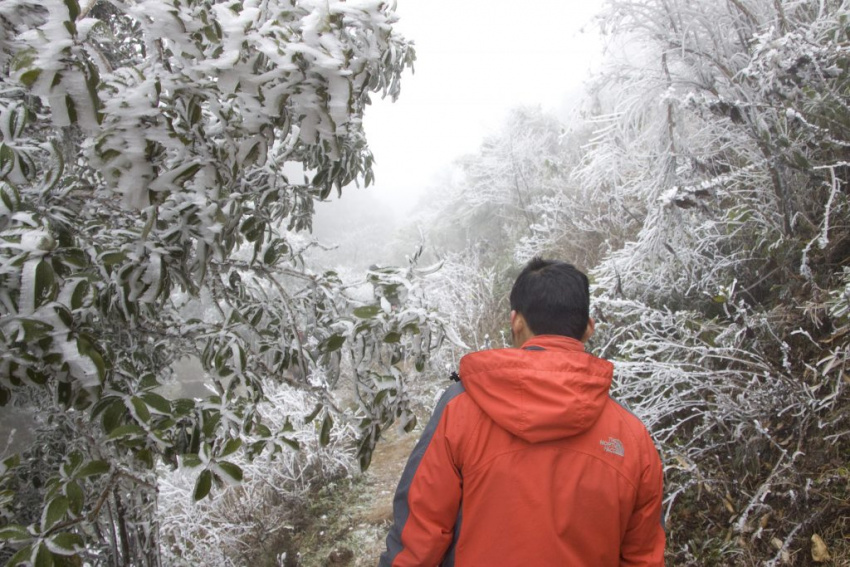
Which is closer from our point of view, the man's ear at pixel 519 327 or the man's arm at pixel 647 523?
the man's arm at pixel 647 523

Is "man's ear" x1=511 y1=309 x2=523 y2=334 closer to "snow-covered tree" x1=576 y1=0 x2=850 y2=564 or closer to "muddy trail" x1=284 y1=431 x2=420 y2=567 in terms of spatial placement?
"snow-covered tree" x1=576 y1=0 x2=850 y2=564

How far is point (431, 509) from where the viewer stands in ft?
3.78

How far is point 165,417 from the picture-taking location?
1154 mm

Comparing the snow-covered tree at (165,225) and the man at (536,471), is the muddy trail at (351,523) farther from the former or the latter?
the man at (536,471)

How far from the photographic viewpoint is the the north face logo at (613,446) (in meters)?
1.12

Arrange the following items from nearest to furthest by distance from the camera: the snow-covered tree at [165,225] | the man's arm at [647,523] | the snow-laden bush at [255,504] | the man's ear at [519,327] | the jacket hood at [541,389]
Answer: the snow-covered tree at [165,225] → the jacket hood at [541,389] → the man's arm at [647,523] → the man's ear at [519,327] → the snow-laden bush at [255,504]

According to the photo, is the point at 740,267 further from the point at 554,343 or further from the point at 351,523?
the point at 351,523

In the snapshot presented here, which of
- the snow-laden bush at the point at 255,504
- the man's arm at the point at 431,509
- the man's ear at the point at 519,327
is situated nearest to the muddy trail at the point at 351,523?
the snow-laden bush at the point at 255,504

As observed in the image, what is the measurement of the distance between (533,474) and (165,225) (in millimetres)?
1131

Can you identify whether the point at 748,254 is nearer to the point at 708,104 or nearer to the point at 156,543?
the point at 708,104

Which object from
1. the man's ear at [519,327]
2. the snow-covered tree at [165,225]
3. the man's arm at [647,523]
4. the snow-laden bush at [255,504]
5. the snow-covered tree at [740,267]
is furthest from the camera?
the snow-laden bush at [255,504]

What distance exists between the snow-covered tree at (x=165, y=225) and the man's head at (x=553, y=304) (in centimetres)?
29

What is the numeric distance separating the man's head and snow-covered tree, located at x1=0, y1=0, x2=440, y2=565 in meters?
0.29

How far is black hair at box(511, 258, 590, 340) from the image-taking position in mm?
1229
